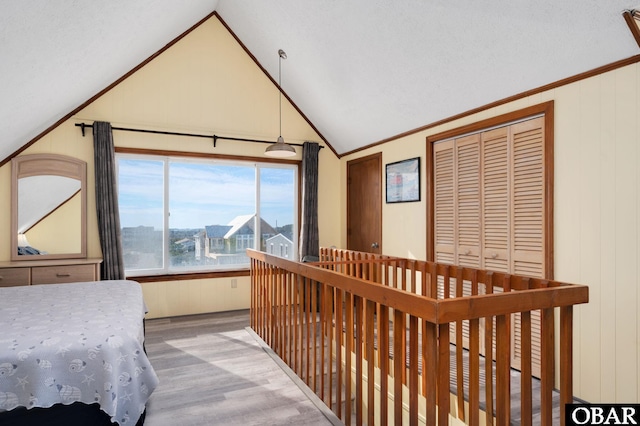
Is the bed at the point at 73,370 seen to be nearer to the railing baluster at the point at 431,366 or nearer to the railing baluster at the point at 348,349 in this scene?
the railing baluster at the point at 348,349

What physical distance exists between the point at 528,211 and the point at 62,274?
435 centimetres

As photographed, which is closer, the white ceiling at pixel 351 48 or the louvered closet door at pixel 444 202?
the white ceiling at pixel 351 48

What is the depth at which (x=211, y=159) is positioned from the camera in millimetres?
4828

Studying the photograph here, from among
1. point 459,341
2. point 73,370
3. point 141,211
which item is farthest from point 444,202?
point 141,211

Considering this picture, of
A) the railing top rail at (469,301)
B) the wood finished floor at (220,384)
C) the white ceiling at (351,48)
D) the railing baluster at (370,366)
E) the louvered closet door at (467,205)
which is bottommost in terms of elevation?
the wood finished floor at (220,384)

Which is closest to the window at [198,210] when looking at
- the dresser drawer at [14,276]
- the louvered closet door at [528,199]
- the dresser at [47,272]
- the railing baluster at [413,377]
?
the dresser at [47,272]

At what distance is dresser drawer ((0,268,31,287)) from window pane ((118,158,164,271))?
980 mm

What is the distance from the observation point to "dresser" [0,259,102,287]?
3.54m

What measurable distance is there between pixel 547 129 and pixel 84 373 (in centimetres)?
329

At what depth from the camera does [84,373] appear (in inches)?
64.7

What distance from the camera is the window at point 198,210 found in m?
4.48

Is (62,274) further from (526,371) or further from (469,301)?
(526,371)

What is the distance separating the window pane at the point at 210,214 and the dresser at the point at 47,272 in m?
0.96

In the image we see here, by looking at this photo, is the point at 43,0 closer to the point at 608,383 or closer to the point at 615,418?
the point at 615,418
